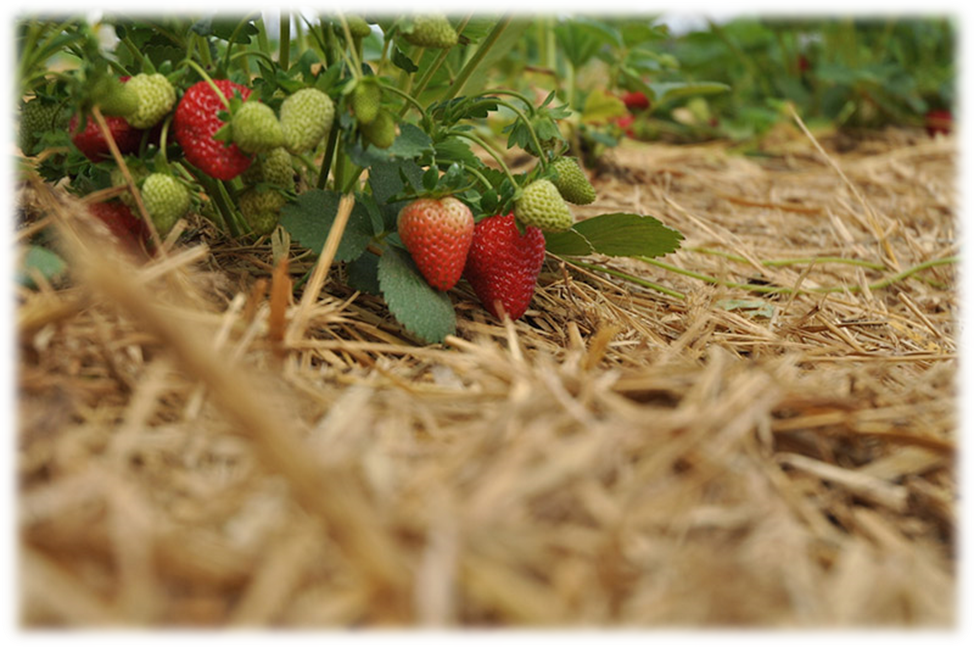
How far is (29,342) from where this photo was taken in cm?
72

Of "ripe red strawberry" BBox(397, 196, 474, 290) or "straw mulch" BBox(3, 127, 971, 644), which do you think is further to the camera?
"ripe red strawberry" BBox(397, 196, 474, 290)

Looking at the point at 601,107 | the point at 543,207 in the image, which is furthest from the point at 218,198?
the point at 601,107

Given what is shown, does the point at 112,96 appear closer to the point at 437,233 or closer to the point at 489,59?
the point at 437,233

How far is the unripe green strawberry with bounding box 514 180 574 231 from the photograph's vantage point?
973mm

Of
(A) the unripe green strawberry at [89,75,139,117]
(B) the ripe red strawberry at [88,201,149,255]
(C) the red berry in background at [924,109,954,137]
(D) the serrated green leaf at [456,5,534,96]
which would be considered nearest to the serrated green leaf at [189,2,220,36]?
(A) the unripe green strawberry at [89,75,139,117]

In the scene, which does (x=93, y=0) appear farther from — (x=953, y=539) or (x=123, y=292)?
(x=953, y=539)

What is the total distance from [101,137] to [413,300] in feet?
1.25

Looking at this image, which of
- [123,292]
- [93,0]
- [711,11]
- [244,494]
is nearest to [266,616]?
[244,494]

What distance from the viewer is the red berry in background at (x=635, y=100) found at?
7.86 feet

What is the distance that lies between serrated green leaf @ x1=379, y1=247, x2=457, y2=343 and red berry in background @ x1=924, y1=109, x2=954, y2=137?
2381 millimetres

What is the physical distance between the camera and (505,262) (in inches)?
40.4

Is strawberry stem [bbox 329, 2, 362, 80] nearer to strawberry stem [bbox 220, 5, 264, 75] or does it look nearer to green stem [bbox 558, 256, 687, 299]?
strawberry stem [bbox 220, 5, 264, 75]

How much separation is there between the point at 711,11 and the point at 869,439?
10.1ft

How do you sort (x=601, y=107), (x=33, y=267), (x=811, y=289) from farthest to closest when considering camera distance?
1. (x=601, y=107)
2. (x=811, y=289)
3. (x=33, y=267)
